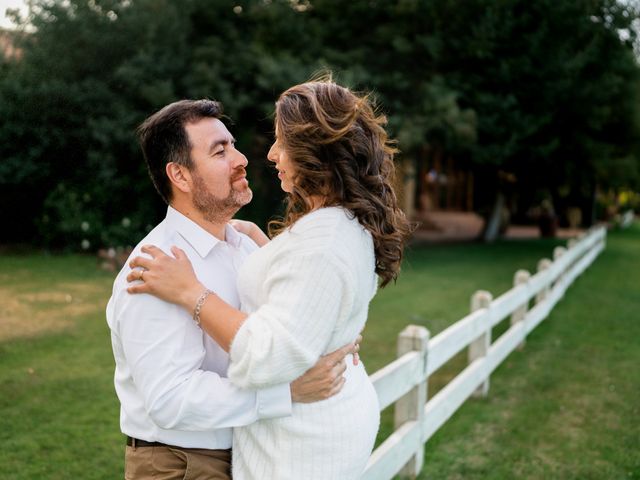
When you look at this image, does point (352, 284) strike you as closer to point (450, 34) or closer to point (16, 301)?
point (16, 301)

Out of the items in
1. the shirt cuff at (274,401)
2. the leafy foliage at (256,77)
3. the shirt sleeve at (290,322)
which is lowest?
the shirt cuff at (274,401)

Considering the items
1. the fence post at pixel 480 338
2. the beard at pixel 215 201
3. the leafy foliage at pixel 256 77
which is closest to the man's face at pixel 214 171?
the beard at pixel 215 201

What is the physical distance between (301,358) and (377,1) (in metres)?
18.6

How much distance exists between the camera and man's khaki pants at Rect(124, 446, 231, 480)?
212 cm

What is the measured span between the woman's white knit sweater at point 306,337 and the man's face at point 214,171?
14.1 inches

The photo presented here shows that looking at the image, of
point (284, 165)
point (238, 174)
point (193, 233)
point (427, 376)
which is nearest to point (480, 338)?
point (427, 376)

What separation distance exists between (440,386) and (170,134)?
17.9 ft

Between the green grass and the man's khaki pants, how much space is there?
271 centimetres

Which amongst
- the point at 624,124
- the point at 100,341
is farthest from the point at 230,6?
the point at 624,124

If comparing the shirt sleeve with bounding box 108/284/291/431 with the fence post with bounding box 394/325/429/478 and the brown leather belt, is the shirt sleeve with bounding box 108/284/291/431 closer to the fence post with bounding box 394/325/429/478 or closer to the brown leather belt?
the brown leather belt

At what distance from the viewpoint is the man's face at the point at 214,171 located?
2.25 meters

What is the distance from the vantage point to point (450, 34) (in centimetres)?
1883

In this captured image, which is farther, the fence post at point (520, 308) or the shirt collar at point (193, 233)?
the fence post at point (520, 308)

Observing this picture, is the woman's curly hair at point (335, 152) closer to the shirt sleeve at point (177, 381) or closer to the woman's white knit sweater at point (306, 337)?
the woman's white knit sweater at point (306, 337)
